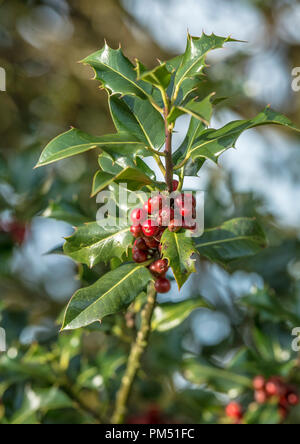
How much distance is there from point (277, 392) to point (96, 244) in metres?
0.91

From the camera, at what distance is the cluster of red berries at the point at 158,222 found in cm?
87

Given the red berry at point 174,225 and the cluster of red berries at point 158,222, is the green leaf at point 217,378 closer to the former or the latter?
the cluster of red berries at point 158,222

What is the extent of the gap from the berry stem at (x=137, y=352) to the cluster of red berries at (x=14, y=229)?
83 centimetres

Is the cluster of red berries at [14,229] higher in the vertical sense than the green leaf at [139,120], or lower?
lower

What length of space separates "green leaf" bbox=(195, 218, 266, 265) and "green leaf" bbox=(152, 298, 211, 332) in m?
0.27

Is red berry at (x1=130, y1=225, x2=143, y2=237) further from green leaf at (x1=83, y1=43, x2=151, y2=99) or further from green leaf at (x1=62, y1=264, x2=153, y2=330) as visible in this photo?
green leaf at (x1=83, y1=43, x2=151, y2=99)

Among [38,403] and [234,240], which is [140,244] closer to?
[234,240]

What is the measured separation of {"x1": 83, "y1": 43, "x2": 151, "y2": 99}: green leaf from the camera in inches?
35.3

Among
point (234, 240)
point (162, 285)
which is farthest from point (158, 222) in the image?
point (234, 240)

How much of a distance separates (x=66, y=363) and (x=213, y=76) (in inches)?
71.6

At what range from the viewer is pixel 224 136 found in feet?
2.90
